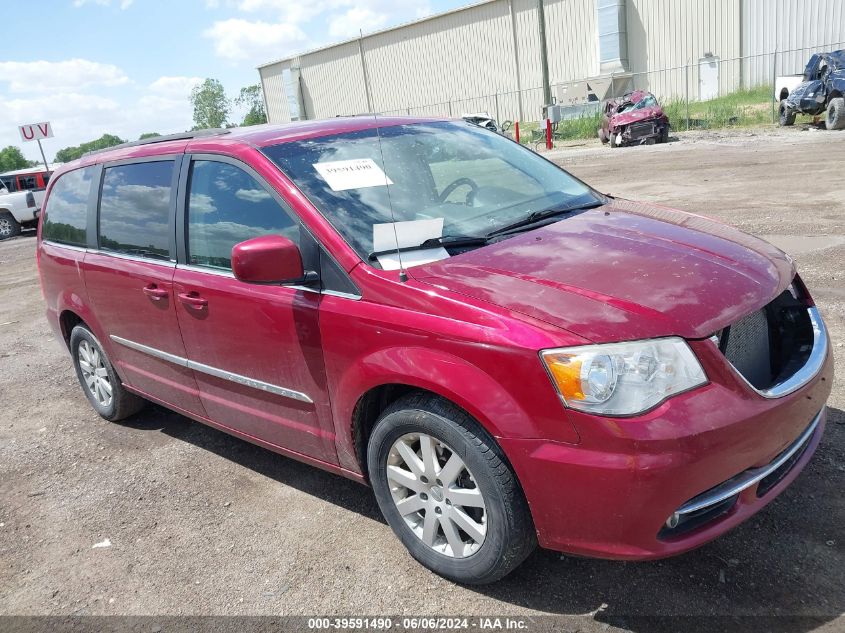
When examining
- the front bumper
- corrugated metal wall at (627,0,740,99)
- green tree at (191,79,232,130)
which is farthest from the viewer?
green tree at (191,79,232,130)

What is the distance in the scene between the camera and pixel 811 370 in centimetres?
266

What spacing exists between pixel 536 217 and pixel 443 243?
0.63 m

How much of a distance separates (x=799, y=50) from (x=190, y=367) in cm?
2954

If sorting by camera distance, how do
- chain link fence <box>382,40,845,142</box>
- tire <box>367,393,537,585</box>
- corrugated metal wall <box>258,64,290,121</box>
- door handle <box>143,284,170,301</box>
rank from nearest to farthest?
tire <box>367,393,537,585</box>
door handle <box>143,284,170,301</box>
chain link fence <box>382,40,845,142</box>
corrugated metal wall <box>258,64,290,121</box>

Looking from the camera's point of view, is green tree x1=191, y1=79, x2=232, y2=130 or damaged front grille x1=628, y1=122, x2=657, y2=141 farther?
green tree x1=191, y1=79, x2=232, y2=130

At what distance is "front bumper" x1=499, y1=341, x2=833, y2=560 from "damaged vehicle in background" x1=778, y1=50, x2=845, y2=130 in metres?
19.3

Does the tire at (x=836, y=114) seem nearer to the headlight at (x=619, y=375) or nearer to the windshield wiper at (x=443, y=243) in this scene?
the windshield wiper at (x=443, y=243)

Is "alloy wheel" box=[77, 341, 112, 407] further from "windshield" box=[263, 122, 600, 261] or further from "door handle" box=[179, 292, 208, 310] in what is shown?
"windshield" box=[263, 122, 600, 261]

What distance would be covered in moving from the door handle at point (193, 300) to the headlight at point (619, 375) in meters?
1.88

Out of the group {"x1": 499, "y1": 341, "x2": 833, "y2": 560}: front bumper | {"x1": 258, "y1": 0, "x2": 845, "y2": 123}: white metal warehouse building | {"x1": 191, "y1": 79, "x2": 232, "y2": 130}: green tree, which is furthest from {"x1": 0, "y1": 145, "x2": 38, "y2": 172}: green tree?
{"x1": 499, "y1": 341, "x2": 833, "y2": 560}: front bumper

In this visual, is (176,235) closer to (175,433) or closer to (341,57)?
(175,433)

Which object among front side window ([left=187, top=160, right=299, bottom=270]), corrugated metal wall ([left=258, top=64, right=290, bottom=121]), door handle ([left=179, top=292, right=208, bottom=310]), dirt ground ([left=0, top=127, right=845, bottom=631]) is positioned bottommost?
dirt ground ([left=0, top=127, right=845, bottom=631])

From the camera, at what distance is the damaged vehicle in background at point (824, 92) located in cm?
1833

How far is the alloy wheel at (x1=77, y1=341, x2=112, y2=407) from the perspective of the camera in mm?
4797
